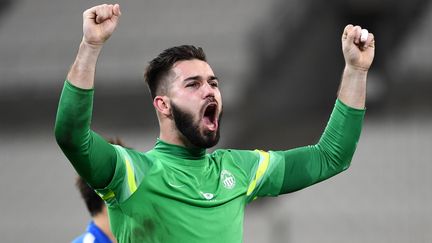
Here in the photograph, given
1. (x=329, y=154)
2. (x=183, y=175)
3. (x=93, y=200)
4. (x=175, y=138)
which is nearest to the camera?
(x=183, y=175)

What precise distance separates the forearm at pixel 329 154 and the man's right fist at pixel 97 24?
3.03 ft

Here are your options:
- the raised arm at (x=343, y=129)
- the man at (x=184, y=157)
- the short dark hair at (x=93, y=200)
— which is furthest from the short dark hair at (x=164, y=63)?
the short dark hair at (x=93, y=200)

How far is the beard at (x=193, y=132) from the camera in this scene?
9.91 ft

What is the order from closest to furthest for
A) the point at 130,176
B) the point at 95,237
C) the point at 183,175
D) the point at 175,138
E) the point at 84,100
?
the point at 84,100
the point at 130,176
the point at 183,175
the point at 175,138
the point at 95,237

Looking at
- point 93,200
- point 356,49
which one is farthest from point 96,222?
point 356,49

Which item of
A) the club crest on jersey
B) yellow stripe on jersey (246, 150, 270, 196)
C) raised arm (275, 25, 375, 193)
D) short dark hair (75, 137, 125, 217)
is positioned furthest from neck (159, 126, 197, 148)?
short dark hair (75, 137, 125, 217)

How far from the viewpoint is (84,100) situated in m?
2.59

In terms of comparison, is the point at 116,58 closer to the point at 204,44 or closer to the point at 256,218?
the point at 204,44

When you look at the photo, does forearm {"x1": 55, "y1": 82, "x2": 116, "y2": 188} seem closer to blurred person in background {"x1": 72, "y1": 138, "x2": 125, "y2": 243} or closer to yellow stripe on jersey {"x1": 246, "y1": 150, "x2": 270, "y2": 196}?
yellow stripe on jersey {"x1": 246, "y1": 150, "x2": 270, "y2": 196}

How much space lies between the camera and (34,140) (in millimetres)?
9359

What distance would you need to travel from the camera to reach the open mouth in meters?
3.03

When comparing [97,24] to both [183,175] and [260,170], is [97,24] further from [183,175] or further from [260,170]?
[260,170]

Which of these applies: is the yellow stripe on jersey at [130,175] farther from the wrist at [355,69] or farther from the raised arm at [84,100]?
the wrist at [355,69]

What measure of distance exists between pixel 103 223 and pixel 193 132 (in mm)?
1632
